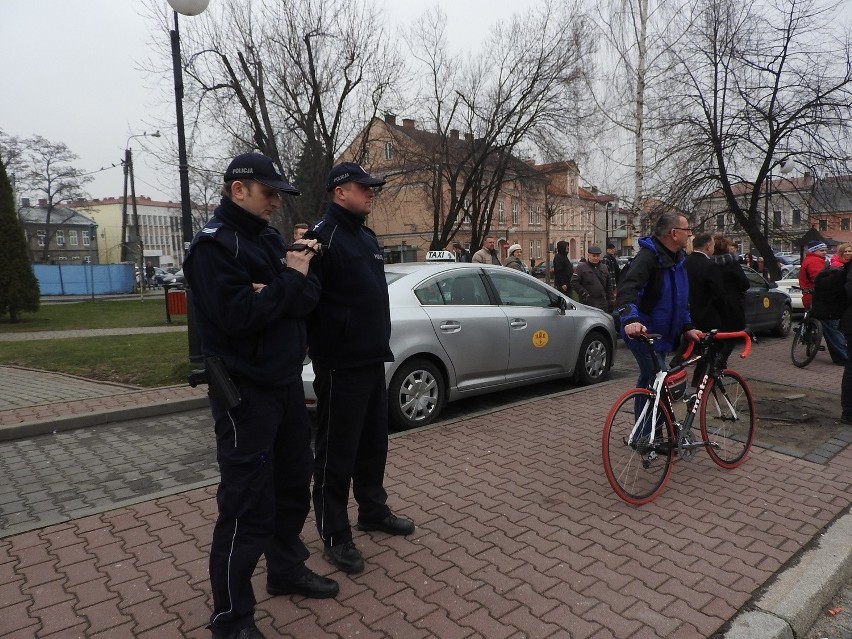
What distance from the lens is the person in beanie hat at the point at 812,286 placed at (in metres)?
8.77

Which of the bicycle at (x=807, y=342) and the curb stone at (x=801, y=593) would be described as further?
the bicycle at (x=807, y=342)

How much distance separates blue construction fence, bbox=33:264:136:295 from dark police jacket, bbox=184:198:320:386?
36.7 meters

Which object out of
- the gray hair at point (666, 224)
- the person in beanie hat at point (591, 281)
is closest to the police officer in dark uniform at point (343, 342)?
the gray hair at point (666, 224)

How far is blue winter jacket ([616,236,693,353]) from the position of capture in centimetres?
436

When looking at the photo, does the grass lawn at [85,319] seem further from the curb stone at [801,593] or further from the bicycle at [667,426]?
the curb stone at [801,593]

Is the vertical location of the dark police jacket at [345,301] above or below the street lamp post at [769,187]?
below

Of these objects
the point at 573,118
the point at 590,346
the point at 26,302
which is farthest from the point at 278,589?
the point at 573,118

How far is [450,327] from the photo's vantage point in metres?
6.01

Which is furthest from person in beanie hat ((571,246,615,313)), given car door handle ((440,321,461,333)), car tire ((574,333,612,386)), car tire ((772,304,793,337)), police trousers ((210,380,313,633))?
police trousers ((210,380,313,633))

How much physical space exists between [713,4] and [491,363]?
14400 millimetres

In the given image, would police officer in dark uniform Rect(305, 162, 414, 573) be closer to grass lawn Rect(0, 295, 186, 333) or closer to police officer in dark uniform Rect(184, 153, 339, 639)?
police officer in dark uniform Rect(184, 153, 339, 639)

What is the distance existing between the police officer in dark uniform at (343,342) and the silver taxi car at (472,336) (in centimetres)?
199

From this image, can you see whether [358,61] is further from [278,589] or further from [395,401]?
[278,589]

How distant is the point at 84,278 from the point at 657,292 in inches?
1544
